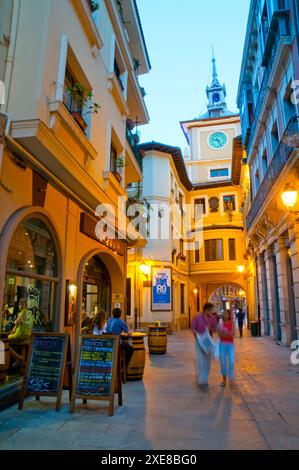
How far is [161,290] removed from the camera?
76.3 feet

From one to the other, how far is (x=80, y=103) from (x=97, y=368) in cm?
561

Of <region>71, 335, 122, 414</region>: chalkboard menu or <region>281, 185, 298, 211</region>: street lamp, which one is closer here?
<region>71, 335, 122, 414</region>: chalkboard menu

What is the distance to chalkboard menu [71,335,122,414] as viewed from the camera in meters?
5.23

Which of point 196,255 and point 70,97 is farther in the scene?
point 196,255

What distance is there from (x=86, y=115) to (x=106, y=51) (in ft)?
9.49

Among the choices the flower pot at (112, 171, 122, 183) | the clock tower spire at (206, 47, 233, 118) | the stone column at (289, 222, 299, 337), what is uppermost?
the clock tower spire at (206, 47, 233, 118)

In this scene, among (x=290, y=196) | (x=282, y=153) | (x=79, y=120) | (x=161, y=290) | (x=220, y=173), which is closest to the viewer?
(x=79, y=120)

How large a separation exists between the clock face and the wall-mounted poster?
53.6 ft

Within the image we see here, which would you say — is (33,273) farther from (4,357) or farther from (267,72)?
(267,72)

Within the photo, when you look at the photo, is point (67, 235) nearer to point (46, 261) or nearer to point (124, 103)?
point (46, 261)

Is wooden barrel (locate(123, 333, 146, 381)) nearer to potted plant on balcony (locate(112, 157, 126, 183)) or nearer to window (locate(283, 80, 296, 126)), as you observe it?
potted plant on balcony (locate(112, 157, 126, 183))

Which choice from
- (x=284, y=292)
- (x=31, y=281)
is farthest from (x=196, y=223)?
(x=31, y=281)

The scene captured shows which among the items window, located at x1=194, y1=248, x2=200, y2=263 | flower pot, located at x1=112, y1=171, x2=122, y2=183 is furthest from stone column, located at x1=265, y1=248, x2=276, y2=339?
window, located at x1=194, y1=248, x2=200, y2=263
